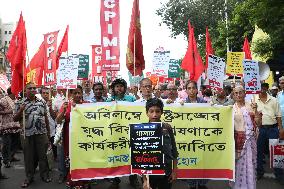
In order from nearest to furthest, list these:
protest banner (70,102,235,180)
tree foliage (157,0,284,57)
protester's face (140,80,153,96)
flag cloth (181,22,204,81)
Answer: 1. protest banner (70,102,235,180)
2. protester's face (140,80,153,96)
3. flag cloth (181,22,204,81)
4. tree foliage (157,0,284,57)

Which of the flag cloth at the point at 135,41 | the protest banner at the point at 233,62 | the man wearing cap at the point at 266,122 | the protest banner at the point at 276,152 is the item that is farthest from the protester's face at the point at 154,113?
the protest banner at the point at 233,62

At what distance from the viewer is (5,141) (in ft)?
33.7

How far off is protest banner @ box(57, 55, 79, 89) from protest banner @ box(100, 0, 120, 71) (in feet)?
2.27

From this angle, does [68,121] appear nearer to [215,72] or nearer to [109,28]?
[109,28]

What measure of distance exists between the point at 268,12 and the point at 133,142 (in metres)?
14.4

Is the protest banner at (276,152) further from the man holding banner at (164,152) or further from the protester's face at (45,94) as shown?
the protester's face at (45,94)

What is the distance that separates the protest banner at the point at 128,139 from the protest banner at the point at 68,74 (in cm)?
98

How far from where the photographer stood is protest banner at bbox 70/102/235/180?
6766 mm

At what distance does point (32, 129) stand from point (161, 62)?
782cm

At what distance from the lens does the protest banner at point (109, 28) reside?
8367mm

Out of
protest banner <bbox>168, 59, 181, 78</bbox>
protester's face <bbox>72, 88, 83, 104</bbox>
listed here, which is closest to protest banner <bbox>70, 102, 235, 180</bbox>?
protester's face <bbox>72, 88, 83, 104</bbox>

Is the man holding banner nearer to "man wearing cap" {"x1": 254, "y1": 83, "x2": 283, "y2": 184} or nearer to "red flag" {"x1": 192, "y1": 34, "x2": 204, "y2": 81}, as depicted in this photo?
"man wearing cap" {"x1": 254, "y1": 83, "x2": 283, "y2": 184}

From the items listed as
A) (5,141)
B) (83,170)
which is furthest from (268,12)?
(83,170)

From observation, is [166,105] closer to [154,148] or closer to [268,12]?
[154,148]
